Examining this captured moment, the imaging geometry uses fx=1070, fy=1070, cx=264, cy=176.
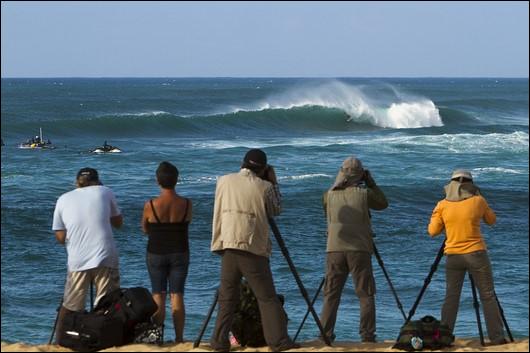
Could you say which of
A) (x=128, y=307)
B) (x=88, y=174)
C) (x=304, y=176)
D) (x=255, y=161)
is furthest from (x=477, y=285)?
(x=304, y=176)

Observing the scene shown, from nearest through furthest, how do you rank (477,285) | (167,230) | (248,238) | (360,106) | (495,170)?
(248,238) → (167,230) → (477,285) → (495,170) → (360,106)

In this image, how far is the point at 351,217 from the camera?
7.35 m

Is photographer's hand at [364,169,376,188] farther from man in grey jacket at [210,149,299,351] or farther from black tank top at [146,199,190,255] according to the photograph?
black tank top at [146,199,190,255]

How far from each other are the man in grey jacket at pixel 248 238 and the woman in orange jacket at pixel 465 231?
1.26 meters

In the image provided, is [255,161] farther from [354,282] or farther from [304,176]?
[304,176]

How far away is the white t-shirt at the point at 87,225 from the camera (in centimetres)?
711

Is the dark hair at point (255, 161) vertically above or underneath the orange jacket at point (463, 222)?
above

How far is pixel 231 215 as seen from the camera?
6.93 m

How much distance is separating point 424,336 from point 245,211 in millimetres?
1523

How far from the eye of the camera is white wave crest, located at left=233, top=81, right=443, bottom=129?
159ft

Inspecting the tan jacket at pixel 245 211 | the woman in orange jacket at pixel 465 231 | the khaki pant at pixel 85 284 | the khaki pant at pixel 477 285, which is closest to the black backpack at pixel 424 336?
the khaki pant at pixel 477 285

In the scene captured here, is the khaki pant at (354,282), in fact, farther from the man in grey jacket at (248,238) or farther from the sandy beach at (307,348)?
the man in grey jacket at (248,238)

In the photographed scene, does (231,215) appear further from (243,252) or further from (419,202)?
(419,202)

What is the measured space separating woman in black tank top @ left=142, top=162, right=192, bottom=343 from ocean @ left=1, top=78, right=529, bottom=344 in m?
2.79
